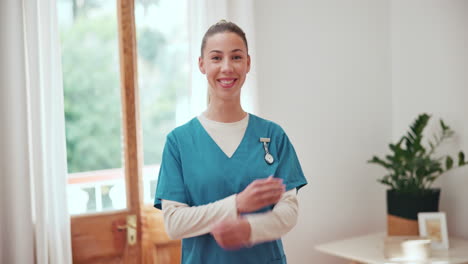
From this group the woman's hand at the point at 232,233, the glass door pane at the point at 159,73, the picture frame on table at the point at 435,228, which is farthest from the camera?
the picture frame on table at the point at 435,228

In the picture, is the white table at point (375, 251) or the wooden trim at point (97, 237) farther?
the white table at point (375, 251)

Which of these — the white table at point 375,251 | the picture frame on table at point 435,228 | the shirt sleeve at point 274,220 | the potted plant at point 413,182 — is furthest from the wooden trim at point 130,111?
the picture frame on table at point 435,228

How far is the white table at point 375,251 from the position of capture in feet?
8.20

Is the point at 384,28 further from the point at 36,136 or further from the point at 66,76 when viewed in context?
the point at 36,136

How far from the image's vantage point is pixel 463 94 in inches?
115

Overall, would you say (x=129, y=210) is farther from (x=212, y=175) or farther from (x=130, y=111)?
(x=212, y=175)

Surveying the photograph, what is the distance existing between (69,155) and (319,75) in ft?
5.29

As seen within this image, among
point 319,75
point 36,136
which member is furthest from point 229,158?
point 319,75

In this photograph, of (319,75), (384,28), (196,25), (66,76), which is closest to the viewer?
(66,76)

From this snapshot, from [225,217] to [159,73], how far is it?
152 cm

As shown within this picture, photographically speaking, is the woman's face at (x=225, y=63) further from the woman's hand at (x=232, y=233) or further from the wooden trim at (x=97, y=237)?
the wooden trim at (x=97, y=237)

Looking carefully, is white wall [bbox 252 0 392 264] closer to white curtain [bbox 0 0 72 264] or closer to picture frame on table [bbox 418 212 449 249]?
picture frame on table [bbox 418 212 449 249]

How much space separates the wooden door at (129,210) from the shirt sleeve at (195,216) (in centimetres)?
121

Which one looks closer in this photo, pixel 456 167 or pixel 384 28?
pixel 456 167
